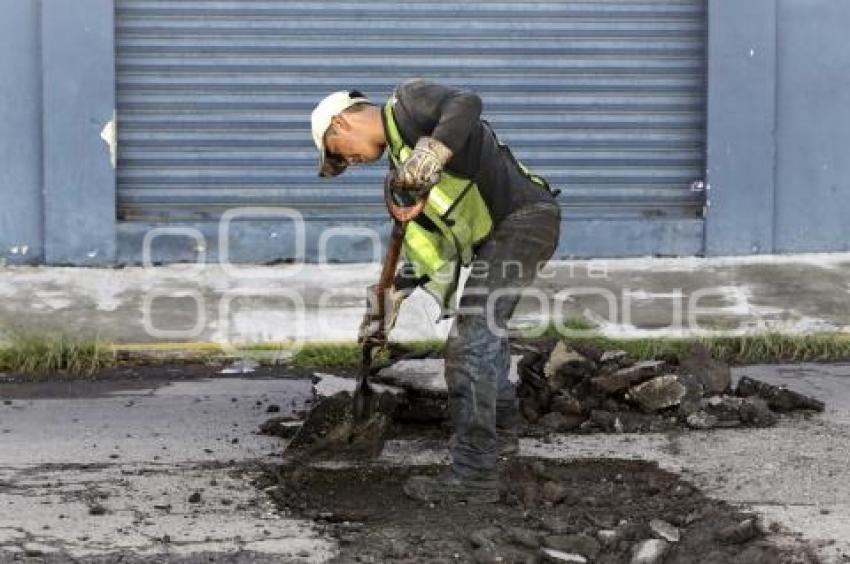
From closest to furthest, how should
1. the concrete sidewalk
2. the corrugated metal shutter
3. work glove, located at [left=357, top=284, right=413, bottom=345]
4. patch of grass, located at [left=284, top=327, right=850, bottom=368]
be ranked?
1. work glove, located at [left=357, top=284, right=413, bottom=345]
2. patch of grass, located at [left=284, top=327, right=850, bottom=368]
3. the concrete sidewalk
4. the corrugated metal shutter

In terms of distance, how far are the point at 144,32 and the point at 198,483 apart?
4624 mm

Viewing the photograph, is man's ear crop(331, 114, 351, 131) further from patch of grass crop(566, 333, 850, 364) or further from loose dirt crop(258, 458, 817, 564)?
patch of grass crop(566, 333, 850, 364)

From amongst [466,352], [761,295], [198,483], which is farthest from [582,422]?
[761,295]

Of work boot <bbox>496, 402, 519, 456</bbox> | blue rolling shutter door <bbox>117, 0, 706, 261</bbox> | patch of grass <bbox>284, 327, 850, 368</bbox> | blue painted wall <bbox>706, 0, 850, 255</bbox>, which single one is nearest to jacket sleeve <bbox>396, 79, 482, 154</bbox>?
work boot <bbox>496, 402, 519, 456</bbox>

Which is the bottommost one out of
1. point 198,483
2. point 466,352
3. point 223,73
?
point 198,483

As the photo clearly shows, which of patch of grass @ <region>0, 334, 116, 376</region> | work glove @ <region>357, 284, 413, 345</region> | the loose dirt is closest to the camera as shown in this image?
the loose dirt

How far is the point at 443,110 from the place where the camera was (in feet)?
20.8

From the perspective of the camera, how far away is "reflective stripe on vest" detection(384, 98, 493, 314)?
6551mm

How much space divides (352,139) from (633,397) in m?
2.08

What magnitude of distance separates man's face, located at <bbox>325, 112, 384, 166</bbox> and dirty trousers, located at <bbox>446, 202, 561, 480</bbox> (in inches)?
23.9

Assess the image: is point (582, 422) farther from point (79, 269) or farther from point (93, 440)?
point (79, 269)

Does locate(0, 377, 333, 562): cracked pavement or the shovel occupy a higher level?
the shovel

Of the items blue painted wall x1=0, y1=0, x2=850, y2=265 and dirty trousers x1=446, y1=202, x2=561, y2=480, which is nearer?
dirty trousers x1=446, y1=202, x2=561, y2=480

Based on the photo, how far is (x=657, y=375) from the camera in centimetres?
797
